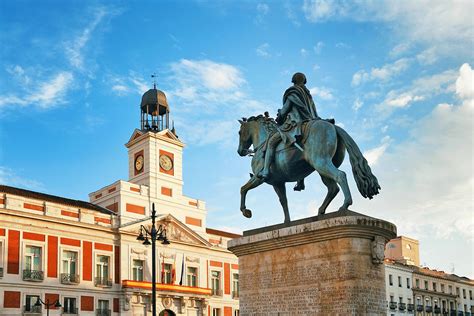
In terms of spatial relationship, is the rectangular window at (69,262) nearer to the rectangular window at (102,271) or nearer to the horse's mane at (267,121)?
the rectangular window at (102,271)

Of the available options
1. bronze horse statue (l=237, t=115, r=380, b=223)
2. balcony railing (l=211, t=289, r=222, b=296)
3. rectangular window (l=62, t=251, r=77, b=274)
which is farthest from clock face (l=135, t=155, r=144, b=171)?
bronze horse statue (l=237, t=115, r=380, b=223)

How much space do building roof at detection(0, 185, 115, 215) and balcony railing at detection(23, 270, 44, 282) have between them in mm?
5636

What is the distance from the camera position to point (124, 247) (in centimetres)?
4769

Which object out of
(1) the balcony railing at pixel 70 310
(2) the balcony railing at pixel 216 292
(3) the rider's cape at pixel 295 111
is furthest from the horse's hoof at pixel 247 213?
(2) the balcony railing at pixel 216 292

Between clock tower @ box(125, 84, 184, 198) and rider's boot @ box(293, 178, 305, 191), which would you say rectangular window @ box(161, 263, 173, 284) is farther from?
rider's boot @ box(293, 178, 305, 191)

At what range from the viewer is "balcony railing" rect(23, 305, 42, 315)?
133 feet

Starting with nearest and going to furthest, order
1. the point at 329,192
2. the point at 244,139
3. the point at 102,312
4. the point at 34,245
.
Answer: the point at 329,192 → the point at 244,139 → the point at 34,245 → the point at 102,312

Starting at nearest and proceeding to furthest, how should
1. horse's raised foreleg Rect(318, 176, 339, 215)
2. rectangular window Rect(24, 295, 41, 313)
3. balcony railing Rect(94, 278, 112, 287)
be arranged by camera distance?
horse's raised foreleg Rect(318, 176, 339, 215), rectangular window Rect(24, 295, 41, 313), balcony railing Rect(94, 278, 112, 287)

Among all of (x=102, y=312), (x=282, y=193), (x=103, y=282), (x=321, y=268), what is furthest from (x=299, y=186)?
(x=103, y=282)

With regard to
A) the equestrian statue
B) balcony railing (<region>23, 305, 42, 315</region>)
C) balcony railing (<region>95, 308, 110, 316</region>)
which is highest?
the equestrian statue

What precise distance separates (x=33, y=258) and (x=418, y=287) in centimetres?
4290

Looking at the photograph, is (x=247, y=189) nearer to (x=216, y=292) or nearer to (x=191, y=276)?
(x=191, y=276)

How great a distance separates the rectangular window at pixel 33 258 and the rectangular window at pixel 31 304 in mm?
1812

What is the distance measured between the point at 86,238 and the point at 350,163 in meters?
35.8
